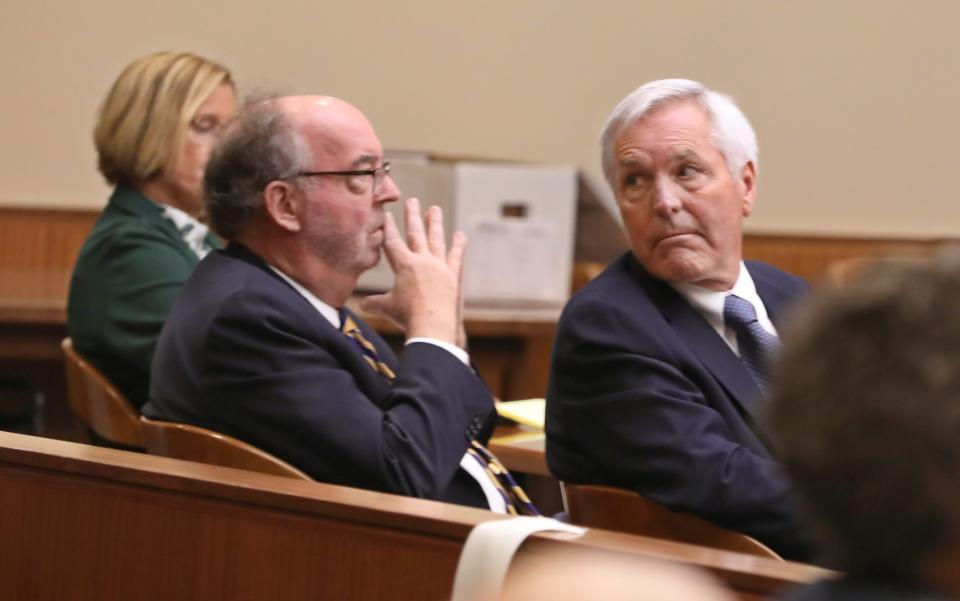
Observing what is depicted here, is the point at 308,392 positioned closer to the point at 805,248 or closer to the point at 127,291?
the point at 127,291

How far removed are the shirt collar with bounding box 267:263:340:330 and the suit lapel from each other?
1.78 feet

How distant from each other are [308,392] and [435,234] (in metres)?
0.50

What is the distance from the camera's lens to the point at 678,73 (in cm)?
605

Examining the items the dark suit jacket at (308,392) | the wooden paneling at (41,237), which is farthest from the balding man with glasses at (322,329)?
the wooden paneling at (41,237)

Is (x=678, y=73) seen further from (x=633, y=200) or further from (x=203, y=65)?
(x=633, y=200)

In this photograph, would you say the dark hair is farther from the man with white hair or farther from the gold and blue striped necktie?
the man with white hair

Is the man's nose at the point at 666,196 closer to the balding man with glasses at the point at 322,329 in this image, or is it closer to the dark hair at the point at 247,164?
the balding man with glasses at the point at 322,329

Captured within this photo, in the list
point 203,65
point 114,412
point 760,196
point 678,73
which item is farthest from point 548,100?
point 114,412

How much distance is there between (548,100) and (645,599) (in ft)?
18.2

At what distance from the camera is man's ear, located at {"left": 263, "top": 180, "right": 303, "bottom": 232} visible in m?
2.34

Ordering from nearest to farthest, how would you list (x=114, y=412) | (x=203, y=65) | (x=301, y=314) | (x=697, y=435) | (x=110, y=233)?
(x=697, y=435) → (x=301, y=314) → (x=114, y=412) → (x=110, y=233) → (x=203, y=65)

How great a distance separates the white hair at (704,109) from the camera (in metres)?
2.20

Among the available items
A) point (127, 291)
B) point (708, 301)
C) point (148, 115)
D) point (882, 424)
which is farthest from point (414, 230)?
point (882, 424)

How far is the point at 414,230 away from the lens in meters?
2.43
